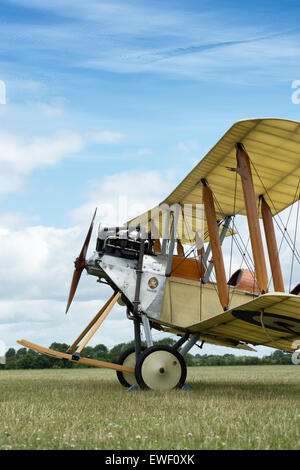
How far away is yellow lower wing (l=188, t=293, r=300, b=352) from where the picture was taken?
24.8 ft

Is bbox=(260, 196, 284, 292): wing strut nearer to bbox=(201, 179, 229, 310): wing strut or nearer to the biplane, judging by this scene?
the biplane

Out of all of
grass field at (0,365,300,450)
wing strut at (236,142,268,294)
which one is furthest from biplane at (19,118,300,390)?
grass field at (0,365,300,450)

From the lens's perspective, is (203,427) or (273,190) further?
(273,190)

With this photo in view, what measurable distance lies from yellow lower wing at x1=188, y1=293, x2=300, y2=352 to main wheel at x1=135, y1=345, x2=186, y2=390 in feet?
2.63

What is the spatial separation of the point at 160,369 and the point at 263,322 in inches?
81.9

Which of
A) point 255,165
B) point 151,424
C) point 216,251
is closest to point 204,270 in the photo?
point 216,251

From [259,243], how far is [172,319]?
2.75 meters

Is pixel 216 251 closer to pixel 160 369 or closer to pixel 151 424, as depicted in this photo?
pixel 160 369

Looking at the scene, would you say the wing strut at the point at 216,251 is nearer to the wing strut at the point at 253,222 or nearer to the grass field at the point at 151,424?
the wing strut at the point at 253,222

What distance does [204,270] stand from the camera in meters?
11.3

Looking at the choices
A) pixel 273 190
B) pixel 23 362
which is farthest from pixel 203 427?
pixel 23 362

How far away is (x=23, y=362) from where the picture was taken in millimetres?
24344
